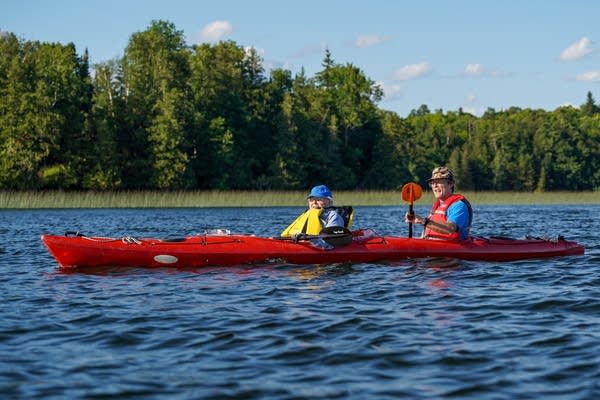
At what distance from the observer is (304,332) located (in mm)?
6684

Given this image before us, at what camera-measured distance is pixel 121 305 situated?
8023mm

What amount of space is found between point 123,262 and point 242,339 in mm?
4622

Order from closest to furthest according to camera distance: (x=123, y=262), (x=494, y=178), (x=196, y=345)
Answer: (x=196, y=345) → (x=123, y=262) → (x=494, y=178)

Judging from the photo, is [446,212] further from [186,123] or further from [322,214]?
[186,123]

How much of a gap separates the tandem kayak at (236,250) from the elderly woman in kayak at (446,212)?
158 millimetres

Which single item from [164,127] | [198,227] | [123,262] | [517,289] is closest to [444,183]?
[517,289]

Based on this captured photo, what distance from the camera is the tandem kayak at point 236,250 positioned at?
10.7 m

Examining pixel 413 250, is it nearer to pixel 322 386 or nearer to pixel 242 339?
pixel 242 339

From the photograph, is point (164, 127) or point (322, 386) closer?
point (322, 386)

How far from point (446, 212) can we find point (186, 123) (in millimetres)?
39224

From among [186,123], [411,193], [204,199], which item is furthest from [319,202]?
[186,123]

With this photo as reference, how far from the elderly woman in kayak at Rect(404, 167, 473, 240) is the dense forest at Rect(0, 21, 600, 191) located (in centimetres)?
3491

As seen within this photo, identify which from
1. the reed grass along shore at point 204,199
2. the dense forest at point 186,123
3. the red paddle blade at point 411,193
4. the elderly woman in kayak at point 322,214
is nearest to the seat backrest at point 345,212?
the elderly woman in kayak at point 322,214

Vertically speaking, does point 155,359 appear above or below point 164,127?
below
